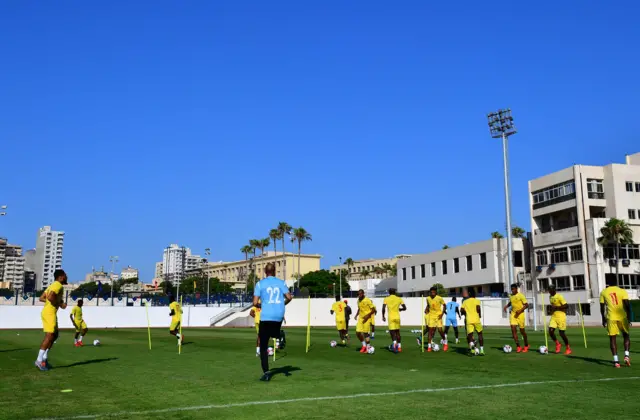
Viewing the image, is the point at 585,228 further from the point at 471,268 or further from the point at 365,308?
the point at 365,308

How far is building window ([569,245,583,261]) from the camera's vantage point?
226 ft

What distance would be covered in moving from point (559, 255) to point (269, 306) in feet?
227

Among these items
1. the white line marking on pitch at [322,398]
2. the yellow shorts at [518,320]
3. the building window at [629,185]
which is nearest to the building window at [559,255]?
the building window at [629,185]

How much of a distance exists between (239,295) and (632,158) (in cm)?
5520

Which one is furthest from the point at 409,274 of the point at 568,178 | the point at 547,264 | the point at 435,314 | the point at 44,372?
the point at 44,372

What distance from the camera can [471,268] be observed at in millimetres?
83625

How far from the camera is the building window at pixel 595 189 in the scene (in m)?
70.4

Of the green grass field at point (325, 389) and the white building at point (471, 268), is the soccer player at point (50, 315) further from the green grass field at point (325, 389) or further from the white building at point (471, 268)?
the white building at point (471, 268)

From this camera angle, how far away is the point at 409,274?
99188 millimetres

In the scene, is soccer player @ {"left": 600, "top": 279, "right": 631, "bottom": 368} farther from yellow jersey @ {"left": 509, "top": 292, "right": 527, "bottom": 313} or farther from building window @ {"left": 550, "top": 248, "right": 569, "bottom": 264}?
building window @ {"left": 550, "top": 248, "right": 569, "bottom": 264}

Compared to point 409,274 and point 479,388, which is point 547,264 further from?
point 479,388

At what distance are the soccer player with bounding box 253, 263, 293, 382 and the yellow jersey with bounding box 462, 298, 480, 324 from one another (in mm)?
8114

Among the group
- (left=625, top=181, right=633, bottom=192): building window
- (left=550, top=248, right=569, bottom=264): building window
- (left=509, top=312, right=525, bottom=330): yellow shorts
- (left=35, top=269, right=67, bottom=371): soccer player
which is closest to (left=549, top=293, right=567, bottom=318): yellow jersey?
(left=509, top=312, right=525, bottom=330): yellow shorts

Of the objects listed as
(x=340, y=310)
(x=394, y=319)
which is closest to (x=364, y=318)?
(x=394, y=319)
